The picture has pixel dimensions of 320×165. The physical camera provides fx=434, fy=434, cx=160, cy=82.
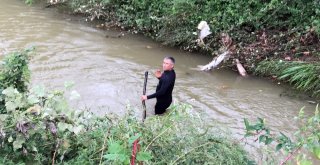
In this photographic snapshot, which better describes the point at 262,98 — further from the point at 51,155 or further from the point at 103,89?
the point at 51,155

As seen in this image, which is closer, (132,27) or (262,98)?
(262,98)

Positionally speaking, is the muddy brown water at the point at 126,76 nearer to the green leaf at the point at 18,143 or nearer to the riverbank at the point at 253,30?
the riverbank at the point at 253,30

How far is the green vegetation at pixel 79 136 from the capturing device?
369cm

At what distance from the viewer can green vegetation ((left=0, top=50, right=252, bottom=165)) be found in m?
3.69

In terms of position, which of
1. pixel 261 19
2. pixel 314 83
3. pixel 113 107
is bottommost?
pixel 113 107

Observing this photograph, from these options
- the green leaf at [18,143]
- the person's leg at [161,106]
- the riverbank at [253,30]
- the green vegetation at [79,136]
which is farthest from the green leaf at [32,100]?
the riverbank at [253,30]

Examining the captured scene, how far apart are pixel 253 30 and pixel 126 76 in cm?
375

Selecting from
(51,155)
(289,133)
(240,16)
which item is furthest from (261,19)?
(51,155)

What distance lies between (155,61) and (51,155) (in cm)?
732

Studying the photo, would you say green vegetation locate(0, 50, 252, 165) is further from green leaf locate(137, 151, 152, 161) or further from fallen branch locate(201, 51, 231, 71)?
fallen branch locate(201, 51, 231, 71)

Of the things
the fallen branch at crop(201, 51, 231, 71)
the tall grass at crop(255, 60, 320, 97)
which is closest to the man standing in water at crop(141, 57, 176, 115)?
the fallen branch at crop(201, 51, 231, 71)

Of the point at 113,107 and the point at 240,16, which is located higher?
the point at 240,16

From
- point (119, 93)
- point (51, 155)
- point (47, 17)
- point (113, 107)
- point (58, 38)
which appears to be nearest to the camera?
point (51, 155)

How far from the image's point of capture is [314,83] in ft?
31.1
